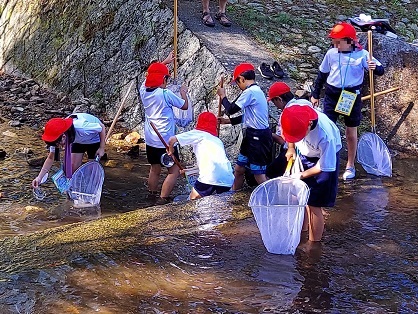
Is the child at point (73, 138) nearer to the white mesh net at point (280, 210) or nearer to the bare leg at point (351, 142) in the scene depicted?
the white mesh net at point (280, 210)

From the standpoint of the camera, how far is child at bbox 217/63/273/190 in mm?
6484

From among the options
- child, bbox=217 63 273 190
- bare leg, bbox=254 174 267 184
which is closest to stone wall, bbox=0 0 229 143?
child, bbox=217 63 273 190

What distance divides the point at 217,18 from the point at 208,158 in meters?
5.02

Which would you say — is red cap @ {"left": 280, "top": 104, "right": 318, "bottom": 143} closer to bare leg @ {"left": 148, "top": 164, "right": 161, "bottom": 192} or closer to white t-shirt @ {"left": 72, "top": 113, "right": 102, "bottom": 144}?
white t-shirt @ {"left": 72, "top": 113, "right": 102, "bottom": 144}

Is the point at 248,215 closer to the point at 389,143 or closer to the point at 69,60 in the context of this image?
the point at 389,143

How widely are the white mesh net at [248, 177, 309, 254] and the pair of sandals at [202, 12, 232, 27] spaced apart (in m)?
6.04

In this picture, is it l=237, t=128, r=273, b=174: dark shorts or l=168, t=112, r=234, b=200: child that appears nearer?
l=168, t=112, r=234, b=200: child

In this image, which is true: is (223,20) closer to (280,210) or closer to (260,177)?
(260,177)

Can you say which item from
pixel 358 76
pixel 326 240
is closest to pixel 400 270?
pixel 326 240

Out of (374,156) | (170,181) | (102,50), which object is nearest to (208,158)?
(170,181)

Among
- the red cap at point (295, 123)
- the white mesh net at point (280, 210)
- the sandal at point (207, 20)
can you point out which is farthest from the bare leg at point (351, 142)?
the sandal at point (207, 20)

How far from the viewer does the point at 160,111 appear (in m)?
7.07

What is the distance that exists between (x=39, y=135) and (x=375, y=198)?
18.8ft

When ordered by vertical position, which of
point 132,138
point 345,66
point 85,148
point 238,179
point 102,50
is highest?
point 345,66
